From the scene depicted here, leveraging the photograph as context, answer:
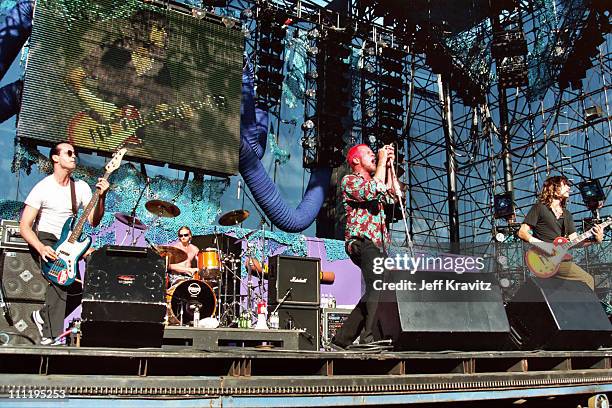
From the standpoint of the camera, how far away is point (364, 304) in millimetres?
→ 3938

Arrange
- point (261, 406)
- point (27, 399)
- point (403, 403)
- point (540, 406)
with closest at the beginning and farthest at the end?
point (27, 399) < point (261, 406) < point (403, 403) < point (540, 406)

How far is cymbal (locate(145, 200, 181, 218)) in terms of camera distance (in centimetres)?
802

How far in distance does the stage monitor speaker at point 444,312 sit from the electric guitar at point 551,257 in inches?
56.1

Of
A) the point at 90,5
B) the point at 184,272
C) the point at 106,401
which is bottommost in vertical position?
the point at 106,401

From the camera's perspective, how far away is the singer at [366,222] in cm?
396

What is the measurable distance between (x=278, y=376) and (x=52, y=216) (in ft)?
6.37

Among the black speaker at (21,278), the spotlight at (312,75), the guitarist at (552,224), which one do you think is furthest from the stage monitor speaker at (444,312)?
the spotlight at (312,75)

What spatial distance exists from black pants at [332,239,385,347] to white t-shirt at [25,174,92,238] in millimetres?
2027

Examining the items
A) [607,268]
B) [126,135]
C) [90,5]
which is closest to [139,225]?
[126,135]

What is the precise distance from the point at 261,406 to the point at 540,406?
2096mm

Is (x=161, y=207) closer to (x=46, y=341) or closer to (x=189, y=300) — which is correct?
(x=189, y=300)

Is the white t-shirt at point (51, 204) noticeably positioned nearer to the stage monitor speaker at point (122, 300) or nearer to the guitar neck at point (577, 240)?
the stage monitor speaker at point (122, 300)

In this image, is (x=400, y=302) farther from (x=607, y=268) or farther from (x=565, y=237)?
(x=607, y=268)

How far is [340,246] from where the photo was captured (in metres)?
12.9
